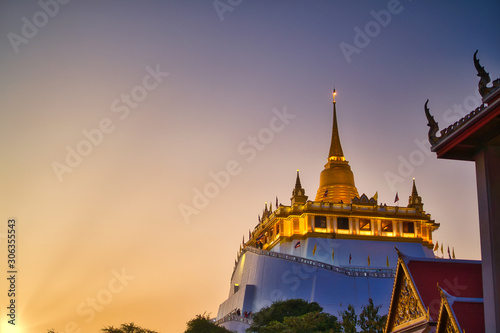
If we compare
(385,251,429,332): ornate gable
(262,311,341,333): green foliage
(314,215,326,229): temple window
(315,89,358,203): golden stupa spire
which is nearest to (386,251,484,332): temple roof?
(385,251,429,332): ornate gable

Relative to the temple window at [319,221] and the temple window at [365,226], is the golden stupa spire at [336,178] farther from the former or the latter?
the temple window at [319,221]

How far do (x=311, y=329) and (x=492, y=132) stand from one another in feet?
90.5

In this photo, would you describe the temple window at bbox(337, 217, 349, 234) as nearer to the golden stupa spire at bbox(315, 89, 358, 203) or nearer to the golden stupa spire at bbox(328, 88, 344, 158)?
the golden stupa spire at bbox(315, 89, 358, 203)

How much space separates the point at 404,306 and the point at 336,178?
5825 cm

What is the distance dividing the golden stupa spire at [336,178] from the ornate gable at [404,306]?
54447 millimetres

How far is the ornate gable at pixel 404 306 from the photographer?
16062mm

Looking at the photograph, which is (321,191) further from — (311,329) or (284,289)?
(311,329)

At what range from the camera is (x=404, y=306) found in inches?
672

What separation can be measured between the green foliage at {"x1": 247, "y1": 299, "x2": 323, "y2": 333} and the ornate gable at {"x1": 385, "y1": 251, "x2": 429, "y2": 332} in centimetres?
2974

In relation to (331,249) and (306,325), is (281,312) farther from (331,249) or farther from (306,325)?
(331,249)

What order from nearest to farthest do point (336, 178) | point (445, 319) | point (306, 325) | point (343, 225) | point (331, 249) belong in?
1. point (445, 319)
2. point (306, 325)
3. point (331, 249)
4. point (343, 225)
5. point (336, 178)

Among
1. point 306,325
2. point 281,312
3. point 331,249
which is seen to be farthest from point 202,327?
point 331,249

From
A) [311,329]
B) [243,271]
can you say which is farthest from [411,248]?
[311,329]

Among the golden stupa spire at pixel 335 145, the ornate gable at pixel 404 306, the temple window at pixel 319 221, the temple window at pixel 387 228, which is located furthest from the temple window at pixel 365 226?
the ornate gable at pixel 404 306
